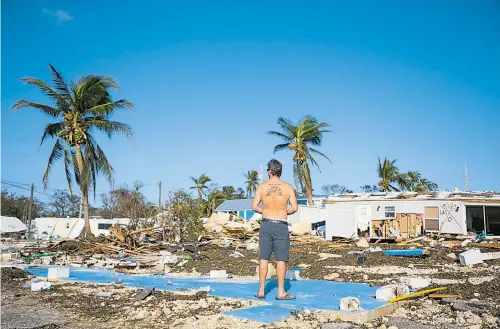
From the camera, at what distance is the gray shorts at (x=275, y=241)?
19.1ft

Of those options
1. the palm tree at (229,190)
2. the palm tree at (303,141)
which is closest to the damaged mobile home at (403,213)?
the palm tree at (303,141)

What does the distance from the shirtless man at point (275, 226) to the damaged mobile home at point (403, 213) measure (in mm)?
18656

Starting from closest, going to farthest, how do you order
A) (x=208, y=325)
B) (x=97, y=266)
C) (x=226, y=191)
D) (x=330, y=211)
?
(x=208, y=325)
(x=97, y=266)
(x=330, y=211)
(x=226, y=191)

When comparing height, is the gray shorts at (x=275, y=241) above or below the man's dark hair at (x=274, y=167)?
below

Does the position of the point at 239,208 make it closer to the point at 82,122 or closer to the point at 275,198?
the point at 82,122

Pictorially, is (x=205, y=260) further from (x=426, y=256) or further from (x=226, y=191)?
(x=226, y=191)

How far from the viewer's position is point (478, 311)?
5.00m

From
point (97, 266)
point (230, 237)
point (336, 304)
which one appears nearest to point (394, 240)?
point (230, 237)

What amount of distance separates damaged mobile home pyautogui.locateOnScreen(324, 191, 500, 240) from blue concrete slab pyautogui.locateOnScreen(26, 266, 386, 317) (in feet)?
55.0

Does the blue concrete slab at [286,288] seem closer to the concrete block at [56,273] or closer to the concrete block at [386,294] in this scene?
the concrete block at [386,294]

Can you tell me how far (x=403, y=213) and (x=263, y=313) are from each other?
21.3 metres

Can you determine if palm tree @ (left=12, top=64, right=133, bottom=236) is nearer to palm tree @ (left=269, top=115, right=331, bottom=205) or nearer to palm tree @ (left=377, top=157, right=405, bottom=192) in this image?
palm tree @ (left=269, top=115, right=331, bottom=205)

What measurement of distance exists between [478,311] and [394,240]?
16872 millimetres

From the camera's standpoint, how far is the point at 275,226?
589 cm
